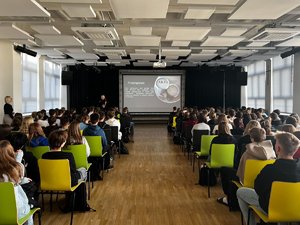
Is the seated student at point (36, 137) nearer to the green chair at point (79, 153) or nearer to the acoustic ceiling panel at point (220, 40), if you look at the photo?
the green chair at point (79, 153)

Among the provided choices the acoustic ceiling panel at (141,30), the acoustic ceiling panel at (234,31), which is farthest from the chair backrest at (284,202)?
the acoustic ceiling panel at (141,30)

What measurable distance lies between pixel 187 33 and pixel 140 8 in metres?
2.79

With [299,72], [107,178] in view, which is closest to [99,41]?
[107,178]

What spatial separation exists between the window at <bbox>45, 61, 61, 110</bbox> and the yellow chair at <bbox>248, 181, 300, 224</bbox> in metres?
14.0

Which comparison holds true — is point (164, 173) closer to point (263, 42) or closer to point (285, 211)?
point (285, 211)

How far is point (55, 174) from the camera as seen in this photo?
4.03m

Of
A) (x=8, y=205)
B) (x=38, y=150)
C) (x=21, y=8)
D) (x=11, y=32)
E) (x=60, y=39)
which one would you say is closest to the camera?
(x=8, y=205)

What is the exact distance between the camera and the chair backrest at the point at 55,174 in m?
3.98

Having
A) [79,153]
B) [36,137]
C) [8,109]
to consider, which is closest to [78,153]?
[79,153]

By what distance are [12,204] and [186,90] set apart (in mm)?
17731

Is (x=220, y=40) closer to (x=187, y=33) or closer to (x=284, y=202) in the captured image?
(x=187, y=33)

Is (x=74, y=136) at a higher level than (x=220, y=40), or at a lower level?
lower

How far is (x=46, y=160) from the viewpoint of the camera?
13.1 feet

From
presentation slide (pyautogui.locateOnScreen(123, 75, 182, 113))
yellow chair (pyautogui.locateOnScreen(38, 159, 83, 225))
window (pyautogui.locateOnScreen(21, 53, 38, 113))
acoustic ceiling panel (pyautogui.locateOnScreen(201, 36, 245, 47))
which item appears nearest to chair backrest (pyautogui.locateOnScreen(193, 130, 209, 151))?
acoustic ceiling panel (pyautogui.locateOnScreen(201, 36, 245, 47))
